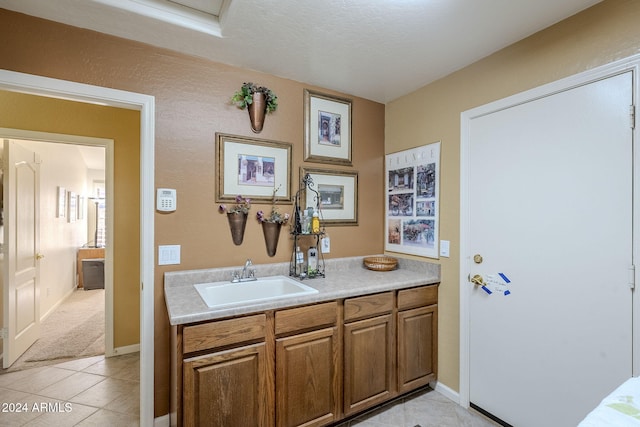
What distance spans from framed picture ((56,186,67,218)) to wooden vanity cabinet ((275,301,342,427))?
4624 millimetres

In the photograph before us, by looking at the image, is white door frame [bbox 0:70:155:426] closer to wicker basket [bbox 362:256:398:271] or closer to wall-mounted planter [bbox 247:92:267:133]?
wall-mounted planter [bbox 247:92:267:133]

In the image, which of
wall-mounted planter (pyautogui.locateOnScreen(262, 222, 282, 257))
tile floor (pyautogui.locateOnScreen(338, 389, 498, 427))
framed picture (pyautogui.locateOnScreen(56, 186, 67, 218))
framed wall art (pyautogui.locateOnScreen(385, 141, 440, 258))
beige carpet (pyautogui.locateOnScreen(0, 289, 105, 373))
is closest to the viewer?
tile floor (pyautogui.locateOnScreen(338, 389, 498, 427))

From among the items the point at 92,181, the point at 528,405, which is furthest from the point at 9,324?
the point at 92,181

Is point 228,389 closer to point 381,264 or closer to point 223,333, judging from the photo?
point 223,333

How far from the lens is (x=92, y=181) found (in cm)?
657

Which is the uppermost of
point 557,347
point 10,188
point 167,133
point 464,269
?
point 167,133

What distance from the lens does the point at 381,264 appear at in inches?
95.6

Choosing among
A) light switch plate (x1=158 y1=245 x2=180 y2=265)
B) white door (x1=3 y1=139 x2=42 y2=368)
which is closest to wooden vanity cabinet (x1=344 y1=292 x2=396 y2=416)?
light switch plate (x1=158 y1=245 x2=180 y2=265)

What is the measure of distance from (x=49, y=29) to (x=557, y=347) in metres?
3.33

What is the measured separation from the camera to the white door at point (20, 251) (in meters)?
2.47

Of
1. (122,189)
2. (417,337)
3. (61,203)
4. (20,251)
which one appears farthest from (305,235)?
(61,203)

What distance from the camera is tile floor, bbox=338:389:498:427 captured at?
6.13 ft

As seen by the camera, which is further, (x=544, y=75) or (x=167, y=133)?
(x=167, y=133)

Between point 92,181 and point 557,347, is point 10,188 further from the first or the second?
point 92,181
